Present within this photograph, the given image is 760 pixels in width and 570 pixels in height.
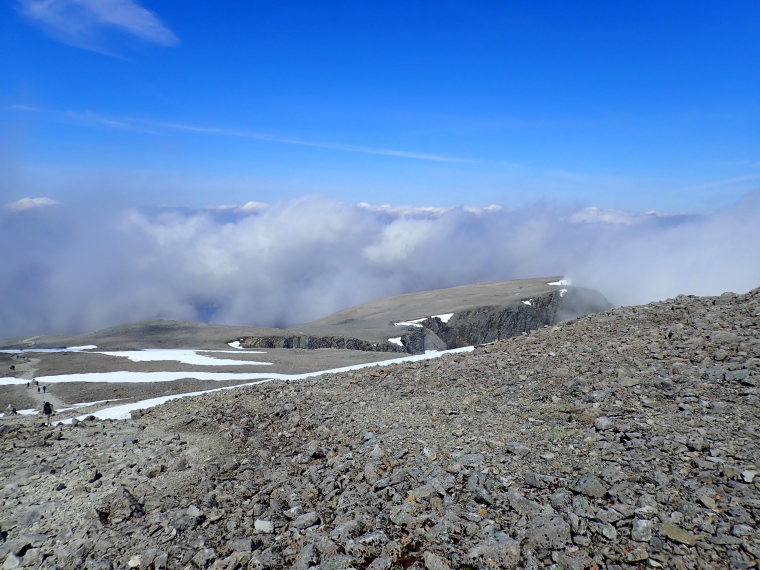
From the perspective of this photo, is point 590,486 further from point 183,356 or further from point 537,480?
point 183,356

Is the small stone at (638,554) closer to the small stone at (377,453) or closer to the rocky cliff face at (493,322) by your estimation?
the small stone at (377,453)

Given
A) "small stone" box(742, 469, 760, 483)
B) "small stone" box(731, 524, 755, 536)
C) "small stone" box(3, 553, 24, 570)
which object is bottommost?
"small stone" box(3, 553, 24, 570)

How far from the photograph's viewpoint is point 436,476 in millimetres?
7469

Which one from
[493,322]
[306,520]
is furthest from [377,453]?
[493,322]

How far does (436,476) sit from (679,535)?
3196mm

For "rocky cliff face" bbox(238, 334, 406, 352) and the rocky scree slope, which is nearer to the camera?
the rocky scree slope

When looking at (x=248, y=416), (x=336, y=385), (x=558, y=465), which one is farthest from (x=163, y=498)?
(x=336, y=385)

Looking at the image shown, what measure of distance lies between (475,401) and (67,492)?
8129mm

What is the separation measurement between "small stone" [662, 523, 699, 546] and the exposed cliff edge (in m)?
52.4

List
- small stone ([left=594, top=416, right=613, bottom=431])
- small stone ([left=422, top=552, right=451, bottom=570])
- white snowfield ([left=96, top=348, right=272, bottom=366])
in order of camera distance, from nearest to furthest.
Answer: small stone ([left=422, top=552, right=451, bottom=570]) → small stone ([left=594, top=416, right=613, bottom=431]) → white snowfield ([left=96, top=348, right=272, bottom=366])

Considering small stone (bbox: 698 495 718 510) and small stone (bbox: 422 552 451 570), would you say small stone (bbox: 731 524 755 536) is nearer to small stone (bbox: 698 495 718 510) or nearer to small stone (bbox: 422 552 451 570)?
small stone (bbox: 698 495 718 510)

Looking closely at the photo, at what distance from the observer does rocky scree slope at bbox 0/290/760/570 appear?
19.2 ft

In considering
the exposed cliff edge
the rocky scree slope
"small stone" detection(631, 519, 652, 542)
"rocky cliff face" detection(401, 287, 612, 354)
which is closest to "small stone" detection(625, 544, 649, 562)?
the rocky scree slope

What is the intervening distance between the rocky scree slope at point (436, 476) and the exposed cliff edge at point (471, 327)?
45149mm
